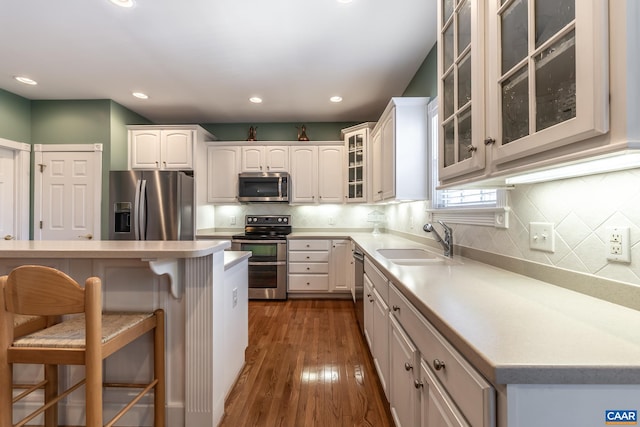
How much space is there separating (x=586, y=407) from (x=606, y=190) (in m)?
0.73

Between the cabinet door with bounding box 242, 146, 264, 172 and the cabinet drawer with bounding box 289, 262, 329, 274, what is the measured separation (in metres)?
1.51

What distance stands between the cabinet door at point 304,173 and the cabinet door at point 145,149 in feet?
6.18

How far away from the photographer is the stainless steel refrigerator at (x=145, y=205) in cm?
346

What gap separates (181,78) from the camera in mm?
3125

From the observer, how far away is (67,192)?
373 centimetres

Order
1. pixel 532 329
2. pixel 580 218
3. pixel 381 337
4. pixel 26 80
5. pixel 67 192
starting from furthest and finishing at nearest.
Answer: pixel 67 192 < pixel 26 80 < pixel 381 337 < pixel 580 218 < pixel 532 329

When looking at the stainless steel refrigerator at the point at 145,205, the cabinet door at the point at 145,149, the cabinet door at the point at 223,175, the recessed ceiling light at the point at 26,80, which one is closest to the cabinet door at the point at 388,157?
the cabinet door at the point at 223,175

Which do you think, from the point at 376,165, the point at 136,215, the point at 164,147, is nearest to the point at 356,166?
the point at 376,165

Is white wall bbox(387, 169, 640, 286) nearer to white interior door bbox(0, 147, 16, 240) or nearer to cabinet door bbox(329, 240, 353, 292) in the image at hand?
cabinet door bbox(329, 240, 353, 292)

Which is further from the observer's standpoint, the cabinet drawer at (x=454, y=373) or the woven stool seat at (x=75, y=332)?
the woven stool seat at (x=75, y=332)

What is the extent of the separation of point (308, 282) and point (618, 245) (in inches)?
133

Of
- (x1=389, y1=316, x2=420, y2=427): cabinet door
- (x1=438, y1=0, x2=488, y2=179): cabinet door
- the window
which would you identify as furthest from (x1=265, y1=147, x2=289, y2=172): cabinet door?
(x1=389, y1=316, x2=420, y2=427): cabinet door

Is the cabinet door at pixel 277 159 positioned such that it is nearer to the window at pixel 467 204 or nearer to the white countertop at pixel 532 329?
the window at pixel 467 204

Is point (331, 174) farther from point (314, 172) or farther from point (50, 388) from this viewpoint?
point (50, 388)
